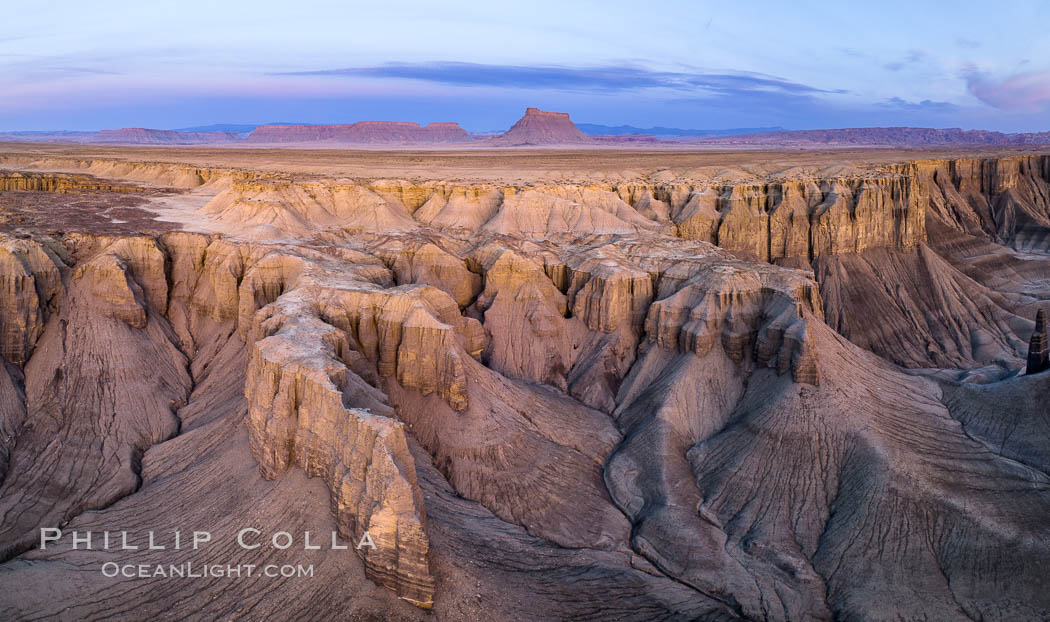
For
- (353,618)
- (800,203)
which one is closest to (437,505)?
(353,618)

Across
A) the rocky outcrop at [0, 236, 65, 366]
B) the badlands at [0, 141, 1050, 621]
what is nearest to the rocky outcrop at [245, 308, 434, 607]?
the badlands at [0, 141, 1050, 621]

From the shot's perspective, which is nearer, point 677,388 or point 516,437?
point 516,437

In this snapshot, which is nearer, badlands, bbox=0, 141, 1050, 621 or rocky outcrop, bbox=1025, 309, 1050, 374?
badlands, bbox=0, 141, 1050, 621

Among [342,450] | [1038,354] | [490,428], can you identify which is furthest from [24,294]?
[1038,354]

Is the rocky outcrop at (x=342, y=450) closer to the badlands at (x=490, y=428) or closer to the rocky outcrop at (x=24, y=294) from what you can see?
the badlands at (x=490, y=428)

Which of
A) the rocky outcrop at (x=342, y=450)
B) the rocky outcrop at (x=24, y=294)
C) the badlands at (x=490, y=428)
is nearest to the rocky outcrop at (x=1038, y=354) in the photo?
the badlands at (x=490, y=428)

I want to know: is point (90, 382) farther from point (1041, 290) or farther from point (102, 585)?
point (1041, 290)

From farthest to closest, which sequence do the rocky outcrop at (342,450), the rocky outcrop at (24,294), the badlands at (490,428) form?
1. the rocky outcrop at (24,294)
2. the badlands at (490,428)
3. the rocky outcrop at (342,450)

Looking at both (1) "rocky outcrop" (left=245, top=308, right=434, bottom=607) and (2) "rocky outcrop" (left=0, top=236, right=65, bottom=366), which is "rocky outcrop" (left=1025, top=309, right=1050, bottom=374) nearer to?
(1) "rocky outcrop" (left=245, top=308, right=434, bottom=607)
